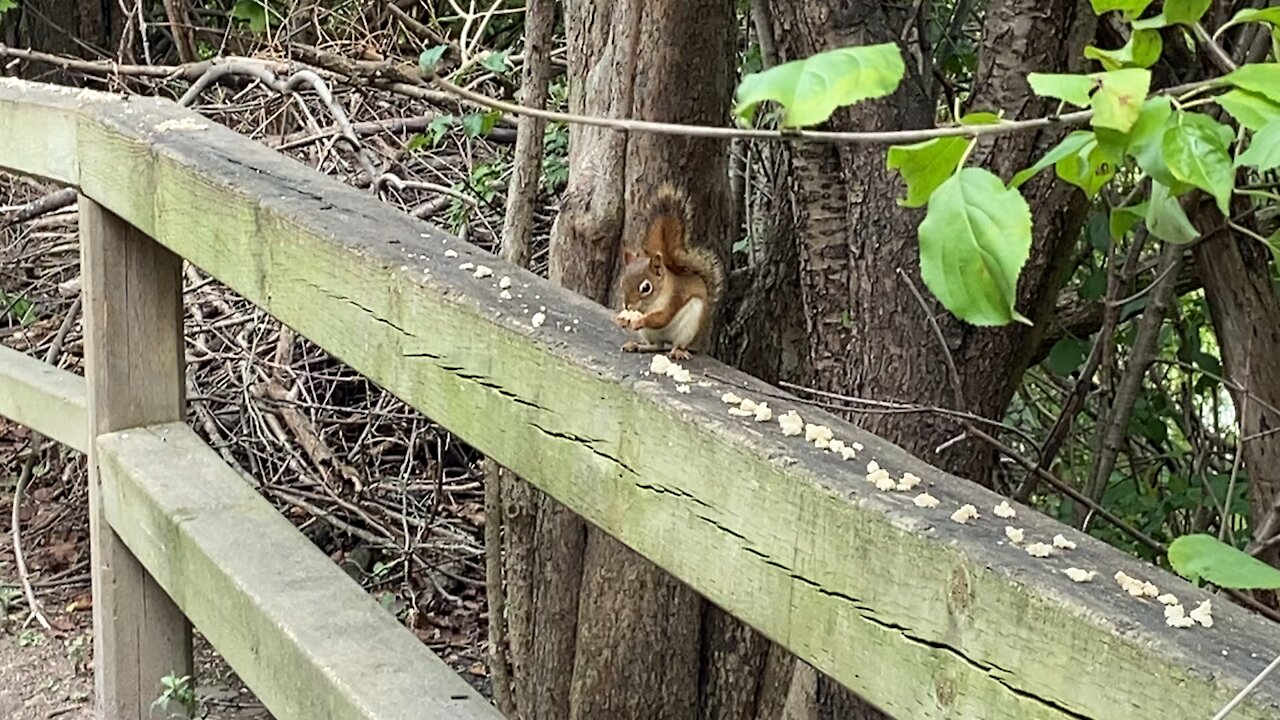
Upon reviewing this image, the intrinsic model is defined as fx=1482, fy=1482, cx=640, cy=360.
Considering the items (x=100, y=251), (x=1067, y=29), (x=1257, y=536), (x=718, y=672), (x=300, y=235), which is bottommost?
(x=718, y=672)

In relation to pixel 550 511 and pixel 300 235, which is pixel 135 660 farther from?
pixel 300 235

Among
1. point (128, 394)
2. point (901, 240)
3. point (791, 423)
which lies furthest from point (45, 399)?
point (791, 423)

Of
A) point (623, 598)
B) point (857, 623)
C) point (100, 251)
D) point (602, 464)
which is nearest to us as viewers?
point (857, 623)

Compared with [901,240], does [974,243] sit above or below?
above

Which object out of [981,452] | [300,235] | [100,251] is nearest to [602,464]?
[300,235]

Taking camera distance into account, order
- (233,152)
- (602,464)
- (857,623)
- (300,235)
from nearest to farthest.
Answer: (857,623), (602,464), (300,235), (233,152)

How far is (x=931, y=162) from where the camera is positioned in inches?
32.3

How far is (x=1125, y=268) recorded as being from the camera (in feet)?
7.58

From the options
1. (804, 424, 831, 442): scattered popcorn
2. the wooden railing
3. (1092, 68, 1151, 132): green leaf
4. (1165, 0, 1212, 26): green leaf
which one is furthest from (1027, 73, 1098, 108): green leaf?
(804, 424, 831, 442): scattered popcorn

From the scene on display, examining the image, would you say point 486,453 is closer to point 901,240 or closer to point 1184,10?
point 1184,10

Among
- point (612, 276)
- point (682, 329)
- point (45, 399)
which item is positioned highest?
point (682, 329)

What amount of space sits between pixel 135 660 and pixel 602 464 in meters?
1.34

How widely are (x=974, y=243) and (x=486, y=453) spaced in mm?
729

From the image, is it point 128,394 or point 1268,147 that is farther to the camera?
point 128,394
